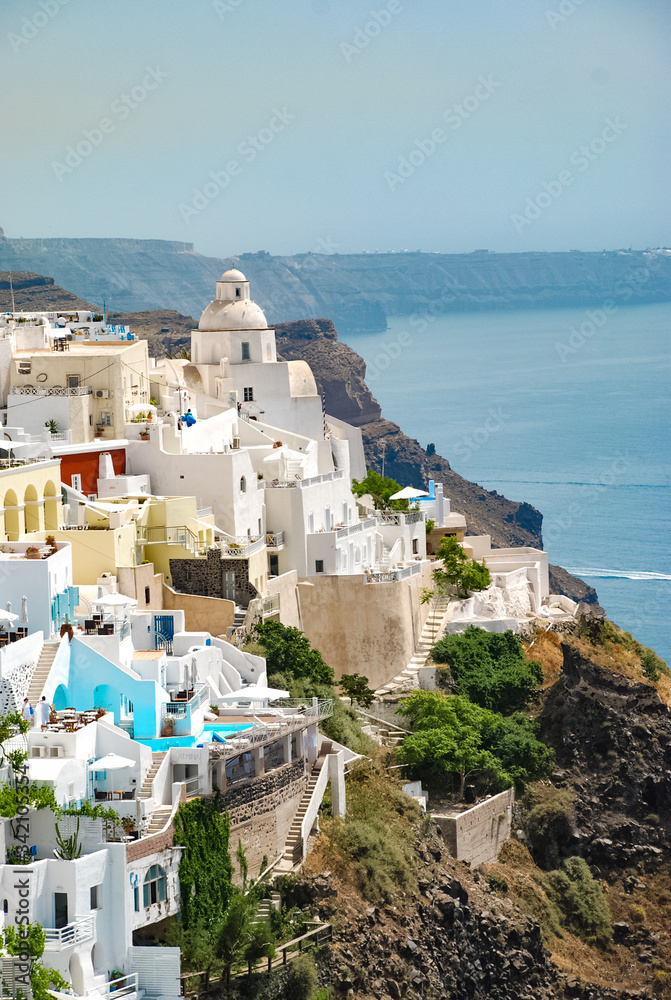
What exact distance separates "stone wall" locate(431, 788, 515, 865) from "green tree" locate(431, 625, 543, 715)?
4.19m

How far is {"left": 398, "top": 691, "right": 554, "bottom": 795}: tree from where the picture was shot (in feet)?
184

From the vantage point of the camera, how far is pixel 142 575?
181 ft

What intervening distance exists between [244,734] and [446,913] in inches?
358

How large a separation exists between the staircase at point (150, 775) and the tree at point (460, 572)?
2426 cm

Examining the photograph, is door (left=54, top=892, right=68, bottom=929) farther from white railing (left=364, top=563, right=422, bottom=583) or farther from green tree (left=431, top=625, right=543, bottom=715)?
white railing (left=364, top=563, right=422, bottom=583)

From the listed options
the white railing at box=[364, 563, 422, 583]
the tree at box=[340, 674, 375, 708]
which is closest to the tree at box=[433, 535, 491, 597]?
the white railing at box=[364, 563, 422, 583]

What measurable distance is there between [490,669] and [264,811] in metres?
17.4

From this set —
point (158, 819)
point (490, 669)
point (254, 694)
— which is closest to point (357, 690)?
point (490, 669)

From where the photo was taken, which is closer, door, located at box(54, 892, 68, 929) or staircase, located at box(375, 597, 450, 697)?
door, located at box(54, 892, 68, 929)

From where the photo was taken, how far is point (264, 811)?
46.4m

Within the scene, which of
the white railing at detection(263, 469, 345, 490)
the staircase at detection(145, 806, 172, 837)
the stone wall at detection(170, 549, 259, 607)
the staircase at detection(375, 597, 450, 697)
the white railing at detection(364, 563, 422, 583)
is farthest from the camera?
the white railing at detection(263, 469, 345, 490)

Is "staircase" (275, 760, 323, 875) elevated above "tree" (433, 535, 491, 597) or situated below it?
below

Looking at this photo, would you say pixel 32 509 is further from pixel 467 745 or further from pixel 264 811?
pixel 467 745

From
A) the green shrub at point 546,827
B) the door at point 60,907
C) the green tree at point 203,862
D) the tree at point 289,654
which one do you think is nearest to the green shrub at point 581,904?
the green shrub at point 546,827
